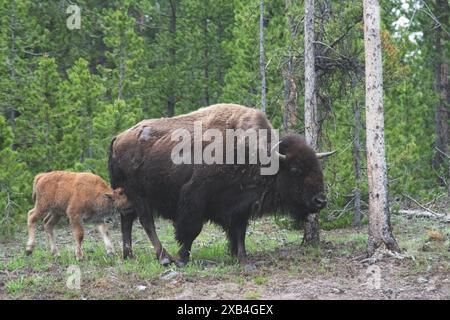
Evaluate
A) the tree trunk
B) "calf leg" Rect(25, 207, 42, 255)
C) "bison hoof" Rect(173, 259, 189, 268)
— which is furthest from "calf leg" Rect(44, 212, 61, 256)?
the tree trunk

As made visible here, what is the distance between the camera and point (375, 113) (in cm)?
1030

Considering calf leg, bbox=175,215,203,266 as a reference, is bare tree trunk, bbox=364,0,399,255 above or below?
above

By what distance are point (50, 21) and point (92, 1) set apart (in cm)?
316

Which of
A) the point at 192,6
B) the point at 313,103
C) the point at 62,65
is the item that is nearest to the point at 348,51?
the point at 313,103

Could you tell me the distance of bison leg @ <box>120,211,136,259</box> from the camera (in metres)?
11.6

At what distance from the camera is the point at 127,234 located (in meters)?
11.8

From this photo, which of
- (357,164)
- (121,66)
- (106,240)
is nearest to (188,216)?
(106,240)

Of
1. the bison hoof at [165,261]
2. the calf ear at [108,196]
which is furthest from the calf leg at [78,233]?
the bison hoof at [165,261]

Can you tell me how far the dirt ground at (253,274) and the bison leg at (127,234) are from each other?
0.17m

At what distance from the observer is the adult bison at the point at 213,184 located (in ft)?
35.4

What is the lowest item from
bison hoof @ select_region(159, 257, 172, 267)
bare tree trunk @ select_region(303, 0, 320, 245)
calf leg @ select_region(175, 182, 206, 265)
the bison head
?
bison hoof @ select_region(159, 257, 172, 267)

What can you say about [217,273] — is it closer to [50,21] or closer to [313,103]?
[313,103]

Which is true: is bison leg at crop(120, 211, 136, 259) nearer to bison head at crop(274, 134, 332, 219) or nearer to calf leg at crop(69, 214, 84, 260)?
calf leg at crop(69, 214, 84, 260)

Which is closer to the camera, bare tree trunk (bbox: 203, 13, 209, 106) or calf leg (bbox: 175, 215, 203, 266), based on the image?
calf leg (bbox: 175, 215, 203, 266)
